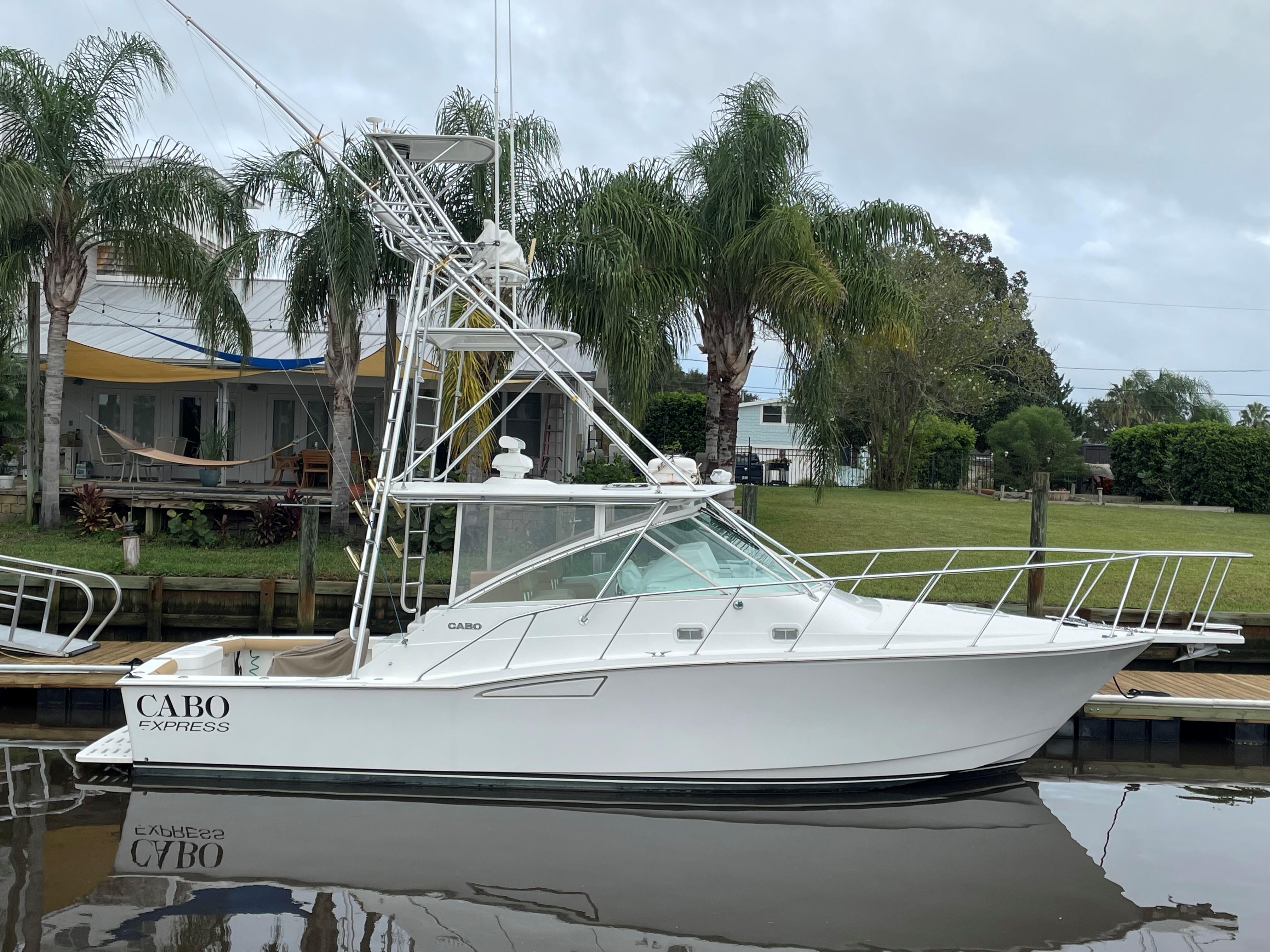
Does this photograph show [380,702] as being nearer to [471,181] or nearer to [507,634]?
[507,634]

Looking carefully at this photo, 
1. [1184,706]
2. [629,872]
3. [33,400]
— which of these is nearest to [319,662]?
[629,872]

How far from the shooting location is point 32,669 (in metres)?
8.95

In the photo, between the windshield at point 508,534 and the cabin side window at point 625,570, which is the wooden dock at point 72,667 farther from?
the cabin side window at point 625,570

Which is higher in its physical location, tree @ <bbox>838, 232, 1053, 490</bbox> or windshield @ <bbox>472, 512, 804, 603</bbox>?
tree @ <bbox>838, 232, 1053, 490</bbox>

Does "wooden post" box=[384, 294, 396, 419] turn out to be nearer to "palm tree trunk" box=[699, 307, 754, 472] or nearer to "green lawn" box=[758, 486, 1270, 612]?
"palm tree trunk" box=[699, 307, 754, 472]

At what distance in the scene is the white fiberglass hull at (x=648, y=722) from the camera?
22.0 feet

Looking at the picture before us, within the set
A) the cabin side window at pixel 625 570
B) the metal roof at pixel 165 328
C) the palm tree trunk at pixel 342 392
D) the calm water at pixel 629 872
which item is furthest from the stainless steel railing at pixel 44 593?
the metal roof at pixel 165 328

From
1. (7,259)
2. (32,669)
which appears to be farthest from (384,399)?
(32,669)

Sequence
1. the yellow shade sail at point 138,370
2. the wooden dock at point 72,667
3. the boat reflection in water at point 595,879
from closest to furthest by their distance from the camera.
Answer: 1. the boat reflection in water at point 595,879
2. the wooden dock at point 72,667
3. the yellow shade sail at point 138,370

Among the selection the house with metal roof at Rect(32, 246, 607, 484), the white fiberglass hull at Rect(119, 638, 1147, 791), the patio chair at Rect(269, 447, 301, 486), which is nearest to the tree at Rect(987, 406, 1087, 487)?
the house with metal roof at Rect(32, 246, 607, 484)

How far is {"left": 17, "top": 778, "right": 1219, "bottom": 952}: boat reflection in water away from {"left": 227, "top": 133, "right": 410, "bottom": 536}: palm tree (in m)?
6.96

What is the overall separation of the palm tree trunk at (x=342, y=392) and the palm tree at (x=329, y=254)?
0.01m

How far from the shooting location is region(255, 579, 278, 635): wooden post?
11.0 metres

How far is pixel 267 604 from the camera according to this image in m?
11.0
